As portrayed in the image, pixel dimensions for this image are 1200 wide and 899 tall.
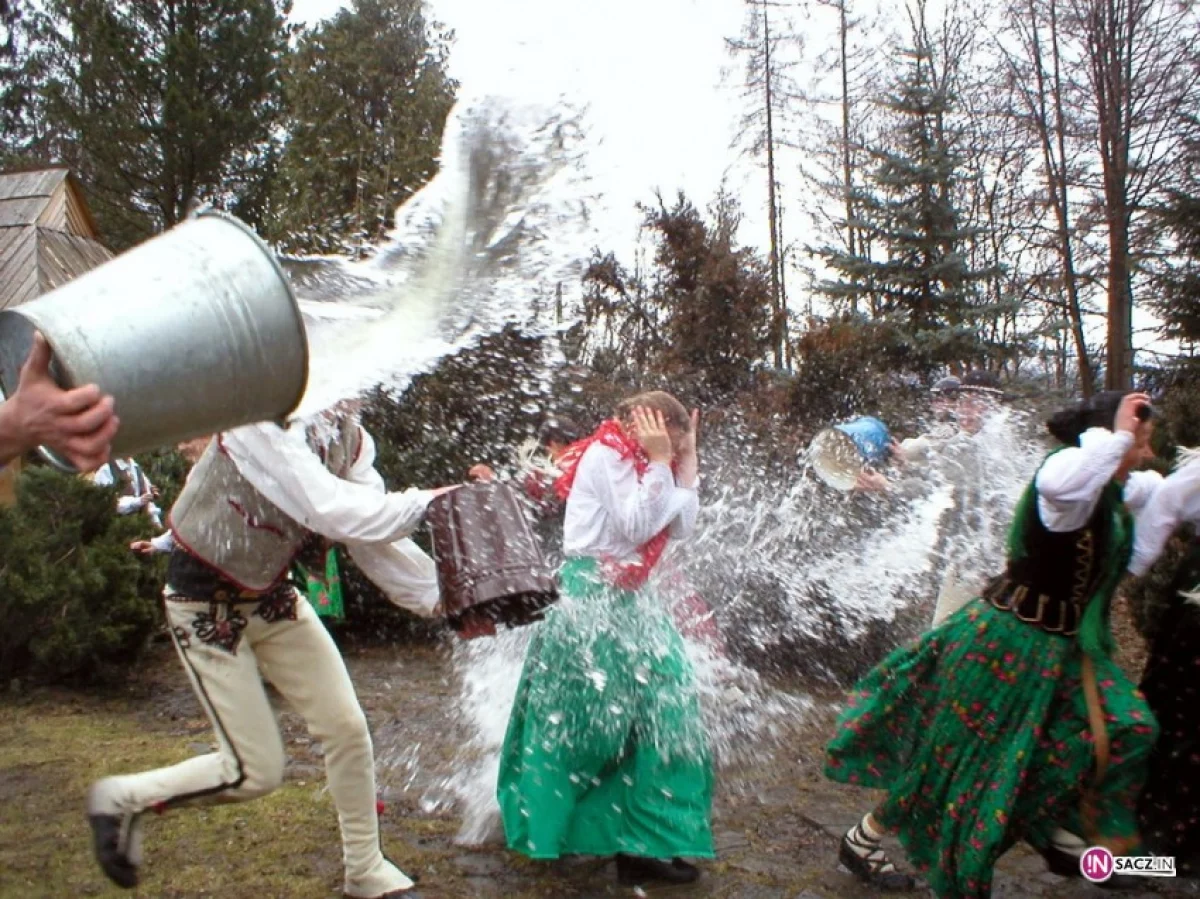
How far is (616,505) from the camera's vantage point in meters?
3.94

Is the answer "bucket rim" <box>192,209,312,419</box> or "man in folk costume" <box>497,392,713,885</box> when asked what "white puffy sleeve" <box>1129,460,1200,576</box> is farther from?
"bucket rim" <box>192,209,312,419</box>

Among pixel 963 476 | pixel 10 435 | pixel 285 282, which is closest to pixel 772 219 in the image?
pixel 963 476

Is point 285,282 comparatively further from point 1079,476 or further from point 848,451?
point 848,451

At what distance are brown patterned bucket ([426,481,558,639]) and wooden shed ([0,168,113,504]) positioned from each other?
1324 cm

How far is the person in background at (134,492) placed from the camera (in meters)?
6.90

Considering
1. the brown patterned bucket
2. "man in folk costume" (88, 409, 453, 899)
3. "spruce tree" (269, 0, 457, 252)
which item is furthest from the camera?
"spruce tree" (269, 0, 457, 252)

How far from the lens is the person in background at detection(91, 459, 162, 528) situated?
6898mm

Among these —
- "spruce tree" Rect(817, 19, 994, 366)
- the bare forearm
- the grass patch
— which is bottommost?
the grass patch

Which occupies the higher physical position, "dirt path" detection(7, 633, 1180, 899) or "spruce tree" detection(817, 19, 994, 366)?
"spruce tree" detection(817, 19, 994, 366)

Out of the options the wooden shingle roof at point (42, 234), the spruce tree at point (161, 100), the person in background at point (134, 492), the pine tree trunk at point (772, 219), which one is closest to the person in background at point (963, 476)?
the person in background at point (134, 492)

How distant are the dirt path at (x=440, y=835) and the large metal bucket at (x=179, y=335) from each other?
226 cm

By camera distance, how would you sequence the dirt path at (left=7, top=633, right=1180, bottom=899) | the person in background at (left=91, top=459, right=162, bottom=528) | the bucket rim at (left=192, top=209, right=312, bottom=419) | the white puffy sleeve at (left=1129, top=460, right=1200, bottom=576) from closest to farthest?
the bucket rim at (left=192, top=209, right=312, bottom=419) < the white puffy sleeve at (left=1129, top=460, right=1200, bottom=576) < the dirt path at (left=7, top=633, right=1180, bottom=899) < the person in background at (left=91, top=459, right=162, bottom=528)

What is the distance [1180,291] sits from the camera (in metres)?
11.4

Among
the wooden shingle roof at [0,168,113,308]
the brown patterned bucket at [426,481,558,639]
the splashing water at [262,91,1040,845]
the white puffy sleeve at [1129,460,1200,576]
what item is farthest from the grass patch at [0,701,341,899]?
the wooden shingle roof at [0,168,113,308]
